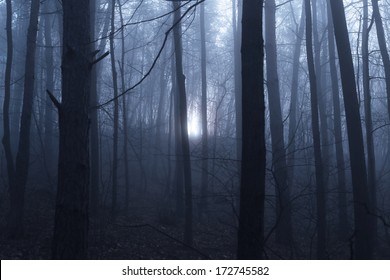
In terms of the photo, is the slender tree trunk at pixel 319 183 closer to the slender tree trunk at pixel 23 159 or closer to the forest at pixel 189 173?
the forest at pixel 189 173

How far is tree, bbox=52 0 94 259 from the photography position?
5.38m

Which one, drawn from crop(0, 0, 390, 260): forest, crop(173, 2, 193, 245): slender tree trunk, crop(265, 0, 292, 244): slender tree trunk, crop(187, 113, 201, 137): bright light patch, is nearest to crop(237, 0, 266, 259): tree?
crop(0, 0, 390, 260): forest

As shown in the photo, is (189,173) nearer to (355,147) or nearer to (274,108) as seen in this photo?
(274,108)

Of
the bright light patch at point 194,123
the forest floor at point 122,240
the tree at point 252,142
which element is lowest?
the forest floor at point 122,240

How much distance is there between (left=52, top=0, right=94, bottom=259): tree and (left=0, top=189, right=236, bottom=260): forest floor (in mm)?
2564

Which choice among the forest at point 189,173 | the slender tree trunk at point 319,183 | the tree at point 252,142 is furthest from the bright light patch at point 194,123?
the tree at point 252,142

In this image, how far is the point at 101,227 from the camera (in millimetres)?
9852

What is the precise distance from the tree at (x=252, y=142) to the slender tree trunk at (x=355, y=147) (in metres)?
3.54

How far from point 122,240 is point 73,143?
568 centimetres

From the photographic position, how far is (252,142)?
5.39m

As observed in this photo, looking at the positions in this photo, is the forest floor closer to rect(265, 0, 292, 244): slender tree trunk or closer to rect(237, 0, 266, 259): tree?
rect(265, 0, 292, 244): slender tree trunk

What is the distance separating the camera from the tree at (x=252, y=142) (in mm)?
5301

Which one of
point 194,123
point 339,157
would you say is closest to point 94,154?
point 339,157
